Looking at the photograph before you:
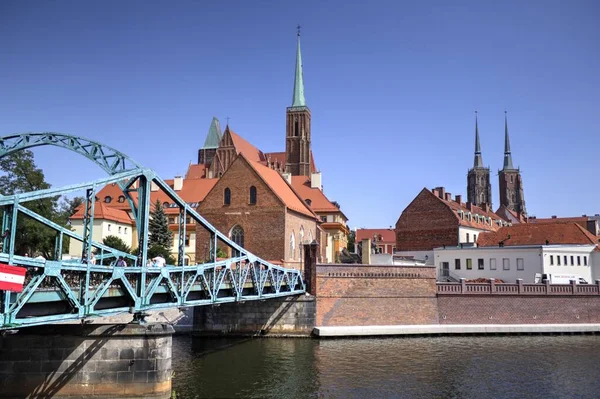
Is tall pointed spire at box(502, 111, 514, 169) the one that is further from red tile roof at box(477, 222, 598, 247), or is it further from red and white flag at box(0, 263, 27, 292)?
red and white flag at box(0, 263, 27, 292)

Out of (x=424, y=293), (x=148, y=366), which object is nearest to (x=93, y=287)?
(x=148, y=366)

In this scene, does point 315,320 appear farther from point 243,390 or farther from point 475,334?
point 243,390

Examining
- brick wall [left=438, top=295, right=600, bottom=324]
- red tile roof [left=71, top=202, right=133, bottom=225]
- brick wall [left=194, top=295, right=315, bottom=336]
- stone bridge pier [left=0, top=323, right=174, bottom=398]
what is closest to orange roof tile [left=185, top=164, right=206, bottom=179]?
red tile roof [left=71, top=202, right=133, bottom=225]

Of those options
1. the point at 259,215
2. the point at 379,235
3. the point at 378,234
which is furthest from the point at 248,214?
the point at 378,234

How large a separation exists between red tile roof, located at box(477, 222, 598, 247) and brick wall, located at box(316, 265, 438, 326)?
1707cm

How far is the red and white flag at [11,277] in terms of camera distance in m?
12.8

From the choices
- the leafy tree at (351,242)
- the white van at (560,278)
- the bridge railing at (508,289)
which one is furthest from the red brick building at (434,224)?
the leafy tree at (351,242)

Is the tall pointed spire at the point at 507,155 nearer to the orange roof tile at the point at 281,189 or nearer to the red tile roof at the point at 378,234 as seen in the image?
the red tile roof at the point at 378,234

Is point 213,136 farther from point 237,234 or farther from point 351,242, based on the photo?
point 237,234

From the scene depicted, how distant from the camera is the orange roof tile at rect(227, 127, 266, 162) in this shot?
73.2 metres

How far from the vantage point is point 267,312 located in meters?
34.3

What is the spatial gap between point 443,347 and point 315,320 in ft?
27.2

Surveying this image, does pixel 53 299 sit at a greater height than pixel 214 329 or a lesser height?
greater

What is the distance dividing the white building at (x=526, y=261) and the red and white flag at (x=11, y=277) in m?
42.1
